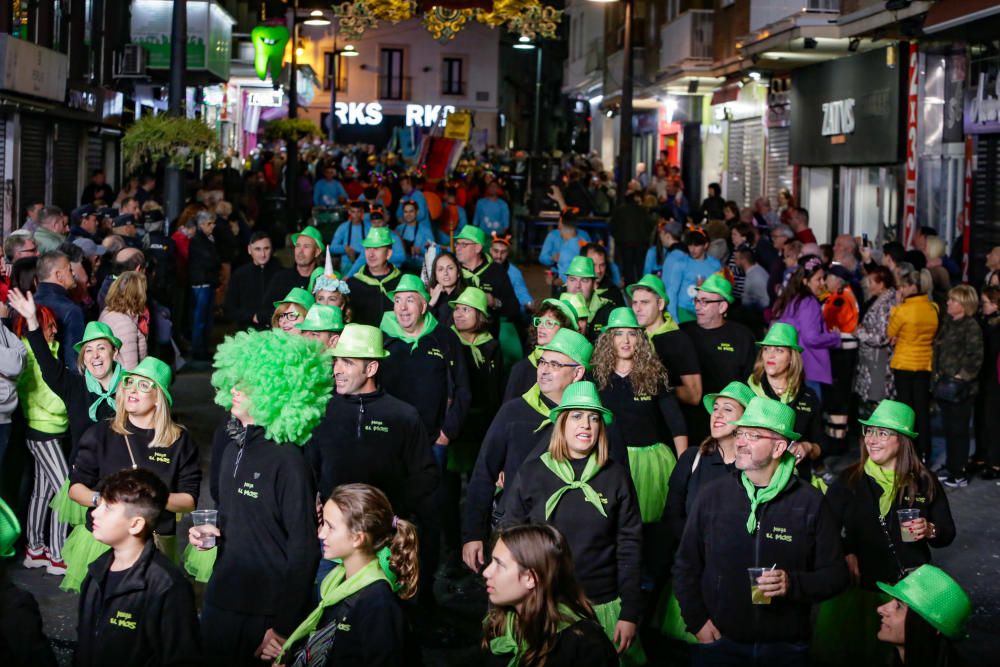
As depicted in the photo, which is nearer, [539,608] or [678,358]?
[539,608]

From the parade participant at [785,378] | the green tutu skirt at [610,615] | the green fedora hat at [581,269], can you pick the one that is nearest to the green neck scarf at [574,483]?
the green tutu skirt at [610,615]

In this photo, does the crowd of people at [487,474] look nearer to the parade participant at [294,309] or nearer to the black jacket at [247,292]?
the parade participant at [294,309]

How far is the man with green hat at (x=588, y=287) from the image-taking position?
1140 centimetres

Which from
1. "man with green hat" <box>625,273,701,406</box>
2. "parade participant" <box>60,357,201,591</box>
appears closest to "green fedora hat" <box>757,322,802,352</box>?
"man with green hat" <box>625,273,701,406</box>

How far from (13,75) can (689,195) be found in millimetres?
Answer: 20179

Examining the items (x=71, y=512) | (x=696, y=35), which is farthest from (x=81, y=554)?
(x=696, y=35)

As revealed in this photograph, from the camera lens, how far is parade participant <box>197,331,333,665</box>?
18.6 feet

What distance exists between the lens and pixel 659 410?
8.26 m

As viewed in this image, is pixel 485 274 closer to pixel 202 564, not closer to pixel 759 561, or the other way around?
pixel 202 564

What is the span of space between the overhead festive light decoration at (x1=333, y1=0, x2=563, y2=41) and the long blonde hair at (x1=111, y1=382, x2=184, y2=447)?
692 inches

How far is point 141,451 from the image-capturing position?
6.93 meters

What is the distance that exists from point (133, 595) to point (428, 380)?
4.15m

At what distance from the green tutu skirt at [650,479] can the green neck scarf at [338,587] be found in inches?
119

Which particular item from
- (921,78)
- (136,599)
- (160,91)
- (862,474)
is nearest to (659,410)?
(862,474)
